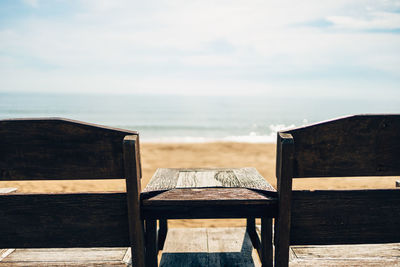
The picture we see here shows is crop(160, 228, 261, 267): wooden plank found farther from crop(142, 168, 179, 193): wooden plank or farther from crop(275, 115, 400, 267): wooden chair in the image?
crop(275, 115, 400, 267): wooden chair

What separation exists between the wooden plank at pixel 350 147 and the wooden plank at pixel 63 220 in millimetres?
951

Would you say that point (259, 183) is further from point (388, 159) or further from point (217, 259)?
point (217, 259)

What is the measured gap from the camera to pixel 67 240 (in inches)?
57.1

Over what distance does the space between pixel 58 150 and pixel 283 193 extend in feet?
3.70

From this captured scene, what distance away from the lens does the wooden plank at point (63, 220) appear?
1405mm

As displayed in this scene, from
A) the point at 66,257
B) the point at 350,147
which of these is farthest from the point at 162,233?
the point at 350,147

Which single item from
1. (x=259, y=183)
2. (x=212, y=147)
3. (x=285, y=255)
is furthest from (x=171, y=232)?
(x=212, y=147)

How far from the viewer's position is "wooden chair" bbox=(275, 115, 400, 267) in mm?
1293

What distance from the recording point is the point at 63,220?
4.67ft

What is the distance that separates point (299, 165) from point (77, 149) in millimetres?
1074

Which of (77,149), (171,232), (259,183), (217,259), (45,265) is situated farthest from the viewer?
(171,232)

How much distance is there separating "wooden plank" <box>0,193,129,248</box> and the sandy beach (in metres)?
3.93

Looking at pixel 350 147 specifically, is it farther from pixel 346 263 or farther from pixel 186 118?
pixel 186 118

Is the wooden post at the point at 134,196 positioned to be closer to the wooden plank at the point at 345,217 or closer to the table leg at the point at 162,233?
the wooden plank at the point at 345,217
